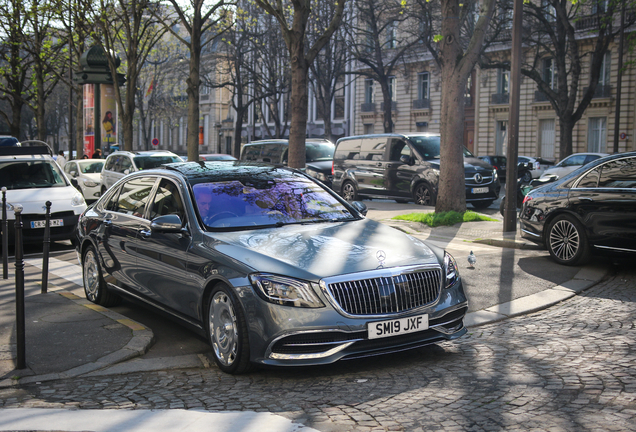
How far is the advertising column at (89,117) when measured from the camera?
95.8ft

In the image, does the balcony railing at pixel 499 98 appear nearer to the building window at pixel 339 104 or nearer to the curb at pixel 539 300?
the building window at pixel 339 104

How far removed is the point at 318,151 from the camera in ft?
77.0

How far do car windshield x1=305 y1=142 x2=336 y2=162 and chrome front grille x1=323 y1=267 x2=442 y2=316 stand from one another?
18.0 m

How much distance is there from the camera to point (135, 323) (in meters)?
6.70

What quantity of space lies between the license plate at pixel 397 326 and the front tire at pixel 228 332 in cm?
89

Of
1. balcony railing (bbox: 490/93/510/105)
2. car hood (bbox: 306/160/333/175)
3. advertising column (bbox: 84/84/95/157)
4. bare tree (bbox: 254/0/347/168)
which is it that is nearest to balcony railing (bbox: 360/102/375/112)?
balcony railing (bbox: 490/93/510/105)

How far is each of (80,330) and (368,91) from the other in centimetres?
5364

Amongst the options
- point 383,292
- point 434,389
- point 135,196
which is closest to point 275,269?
point 383,292

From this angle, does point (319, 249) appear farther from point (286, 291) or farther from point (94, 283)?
point (94, 283)

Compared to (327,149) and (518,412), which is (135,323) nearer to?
(518,412)

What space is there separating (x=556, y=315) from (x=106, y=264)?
461cm

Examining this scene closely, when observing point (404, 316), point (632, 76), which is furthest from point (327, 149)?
point (632, 76)

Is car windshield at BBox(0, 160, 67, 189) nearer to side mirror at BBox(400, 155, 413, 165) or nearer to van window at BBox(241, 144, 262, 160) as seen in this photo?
side mirror at BBox(400, 155, 413, 165)

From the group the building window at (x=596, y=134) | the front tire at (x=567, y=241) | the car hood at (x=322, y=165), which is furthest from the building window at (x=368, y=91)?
the front tire at (x=567, y=241)
